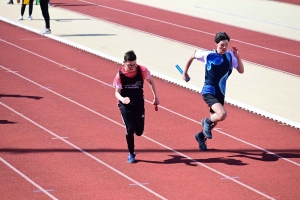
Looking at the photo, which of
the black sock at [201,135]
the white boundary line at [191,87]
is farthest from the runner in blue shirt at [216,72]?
the white boundary line at [191,87]

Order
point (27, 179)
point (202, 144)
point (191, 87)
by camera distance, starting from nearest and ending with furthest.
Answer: point (27, 179), point (202, 144), point (191, 87)

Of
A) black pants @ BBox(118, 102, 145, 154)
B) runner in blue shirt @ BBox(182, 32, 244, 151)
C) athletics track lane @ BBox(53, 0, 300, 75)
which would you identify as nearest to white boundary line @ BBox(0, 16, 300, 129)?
runner in blue shirt @ BBox(182, 32, 244, 151)

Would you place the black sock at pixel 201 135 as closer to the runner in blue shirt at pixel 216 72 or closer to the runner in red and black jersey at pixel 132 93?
the runner in blue shirt at pixel 216 72

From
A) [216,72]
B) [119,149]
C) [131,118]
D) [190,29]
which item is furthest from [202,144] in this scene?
[190,29]

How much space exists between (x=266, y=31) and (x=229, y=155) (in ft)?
48.8

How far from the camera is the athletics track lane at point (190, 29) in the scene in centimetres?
2227

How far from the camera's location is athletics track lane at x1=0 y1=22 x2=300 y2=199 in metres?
11.0

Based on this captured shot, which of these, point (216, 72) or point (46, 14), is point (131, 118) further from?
point (46, 14)

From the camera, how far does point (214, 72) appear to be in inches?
488

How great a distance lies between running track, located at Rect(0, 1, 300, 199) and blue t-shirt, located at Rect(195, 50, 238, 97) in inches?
41.7

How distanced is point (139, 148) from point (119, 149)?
0.35m

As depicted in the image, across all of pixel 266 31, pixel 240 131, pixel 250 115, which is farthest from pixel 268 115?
pixel 266 31

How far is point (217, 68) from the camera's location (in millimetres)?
12375

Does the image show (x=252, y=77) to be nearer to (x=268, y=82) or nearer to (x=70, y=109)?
(x=268, y=82)
